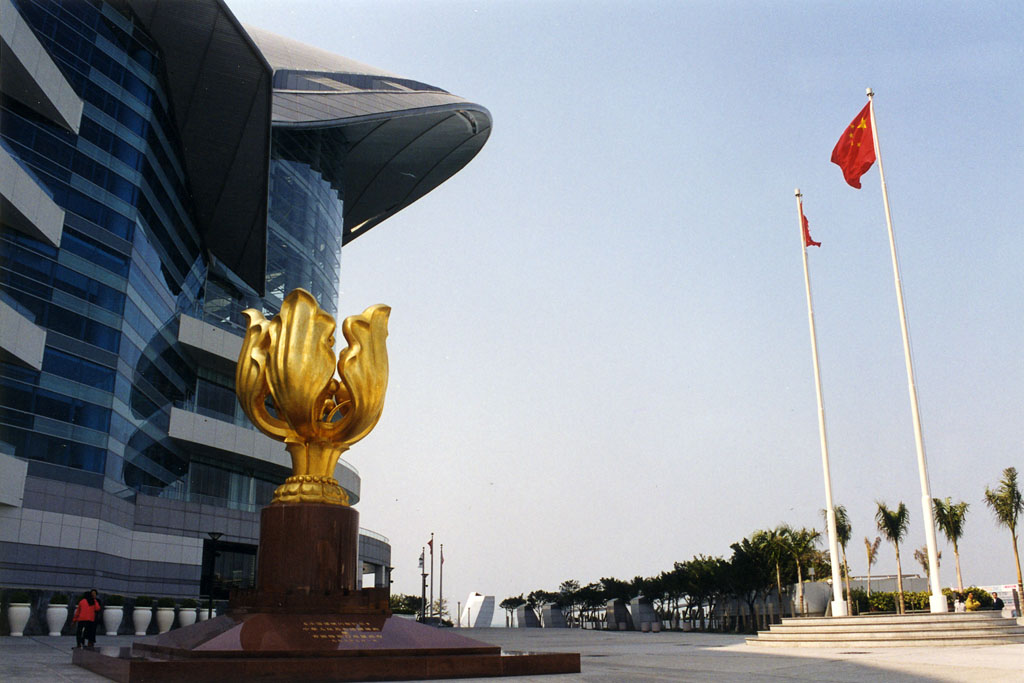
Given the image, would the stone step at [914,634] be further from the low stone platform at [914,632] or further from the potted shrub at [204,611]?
the potted shrub at [204,611]

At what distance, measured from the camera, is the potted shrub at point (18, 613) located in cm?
2270

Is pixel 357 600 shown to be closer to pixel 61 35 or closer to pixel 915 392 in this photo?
pixel 915 392

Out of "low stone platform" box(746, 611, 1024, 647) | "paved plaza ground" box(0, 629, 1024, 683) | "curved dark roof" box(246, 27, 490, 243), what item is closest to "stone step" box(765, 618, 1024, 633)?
"low stone platform" box(746, 611, 1024, 647)

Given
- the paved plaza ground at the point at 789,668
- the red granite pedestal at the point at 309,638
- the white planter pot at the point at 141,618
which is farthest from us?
the white planter pot at the point at 141,618

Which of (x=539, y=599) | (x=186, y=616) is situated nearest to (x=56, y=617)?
(x=186, y=616)

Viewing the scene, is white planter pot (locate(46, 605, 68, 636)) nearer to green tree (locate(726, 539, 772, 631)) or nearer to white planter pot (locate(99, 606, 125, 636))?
Answer: white planter pot (locate(99, 606, 125, 636))

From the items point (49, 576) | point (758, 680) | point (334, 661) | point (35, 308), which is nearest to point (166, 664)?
point (334, 661)

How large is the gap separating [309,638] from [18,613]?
17.3m

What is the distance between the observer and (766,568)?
158ft

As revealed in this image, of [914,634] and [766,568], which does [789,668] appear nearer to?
[914,634]

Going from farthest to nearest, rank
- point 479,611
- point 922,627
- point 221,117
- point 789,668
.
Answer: point 479,611, point 221,117, point 922,627, point 789,668

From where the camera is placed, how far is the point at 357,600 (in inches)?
442

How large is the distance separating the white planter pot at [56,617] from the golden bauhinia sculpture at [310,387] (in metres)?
16.1

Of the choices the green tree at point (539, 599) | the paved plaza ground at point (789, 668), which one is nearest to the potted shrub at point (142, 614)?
the paved plaza ground at point (789, 668)
